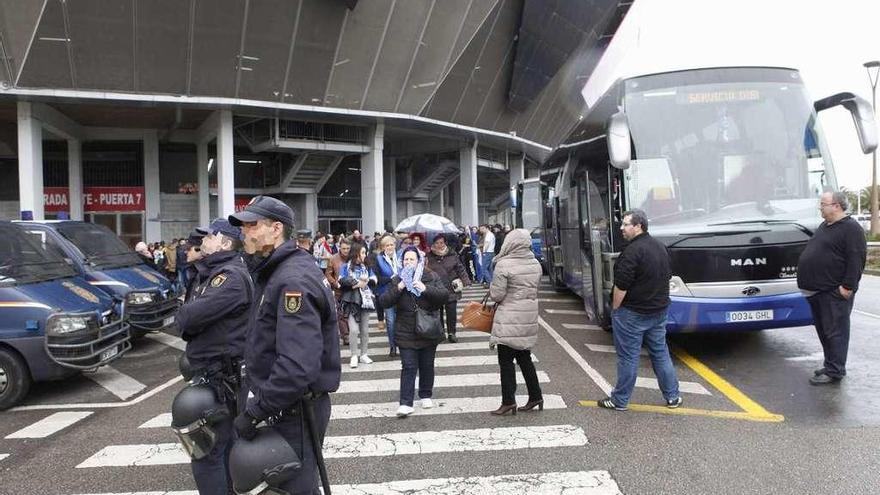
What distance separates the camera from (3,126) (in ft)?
85.5

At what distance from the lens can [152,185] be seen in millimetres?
28469

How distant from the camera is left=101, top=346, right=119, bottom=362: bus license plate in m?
7.01

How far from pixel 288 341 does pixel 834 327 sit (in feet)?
18.9

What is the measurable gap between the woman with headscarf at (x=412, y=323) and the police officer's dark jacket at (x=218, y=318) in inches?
86.8

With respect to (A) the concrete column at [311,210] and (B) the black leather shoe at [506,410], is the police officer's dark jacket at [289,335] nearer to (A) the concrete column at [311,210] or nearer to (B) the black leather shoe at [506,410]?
(B) the black leather shoe at [506,410]

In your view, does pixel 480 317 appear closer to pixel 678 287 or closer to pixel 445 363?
pixel 445 363

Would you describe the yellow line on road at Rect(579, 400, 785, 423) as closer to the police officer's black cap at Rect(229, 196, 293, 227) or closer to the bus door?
the bus door

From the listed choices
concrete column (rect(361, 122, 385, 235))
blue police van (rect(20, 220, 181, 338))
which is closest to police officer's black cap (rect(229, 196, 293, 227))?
blue police van (rect(20, 220, 181, 338))

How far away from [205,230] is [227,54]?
57.7 feet

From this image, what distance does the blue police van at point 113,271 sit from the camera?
8.55 m

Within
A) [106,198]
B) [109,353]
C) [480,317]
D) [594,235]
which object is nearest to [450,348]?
[594,235]

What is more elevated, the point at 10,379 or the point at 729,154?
the point at 729,154

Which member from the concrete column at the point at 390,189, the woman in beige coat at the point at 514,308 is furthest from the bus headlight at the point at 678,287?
the concrete column at the point at 390,189

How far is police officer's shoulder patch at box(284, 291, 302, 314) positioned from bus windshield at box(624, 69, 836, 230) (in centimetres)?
541
